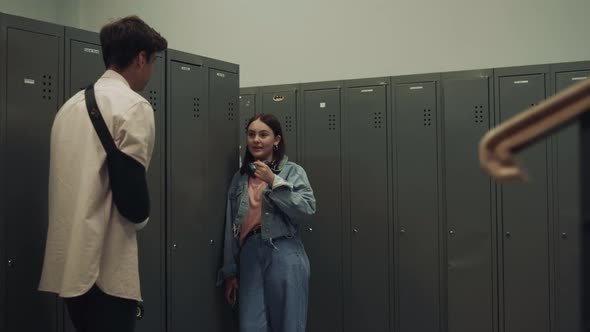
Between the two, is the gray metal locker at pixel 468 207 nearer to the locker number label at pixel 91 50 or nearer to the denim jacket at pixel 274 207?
the denim jacket at pixel 274 207

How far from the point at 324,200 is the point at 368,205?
0.98 feet

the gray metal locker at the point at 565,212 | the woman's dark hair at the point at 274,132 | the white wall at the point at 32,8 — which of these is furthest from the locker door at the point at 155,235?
the white wall at the point at 32,8

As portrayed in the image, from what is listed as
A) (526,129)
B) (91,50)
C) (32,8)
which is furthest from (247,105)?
(526,129)

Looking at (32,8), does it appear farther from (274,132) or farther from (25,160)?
(25,160)

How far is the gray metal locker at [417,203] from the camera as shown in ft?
11.5

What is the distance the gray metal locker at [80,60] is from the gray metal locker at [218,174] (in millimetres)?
694

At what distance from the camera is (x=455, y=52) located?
13.9 ft

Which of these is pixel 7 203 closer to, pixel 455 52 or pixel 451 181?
pixel 451 181

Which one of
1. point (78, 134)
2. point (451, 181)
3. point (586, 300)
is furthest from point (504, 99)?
point (586, 300)

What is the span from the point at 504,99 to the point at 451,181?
0.56 meters

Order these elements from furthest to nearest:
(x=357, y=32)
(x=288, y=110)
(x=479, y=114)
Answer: (x=357, y=32)
(x=288, y=110)
(x=479, y=114)

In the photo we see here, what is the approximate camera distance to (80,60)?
2.58m

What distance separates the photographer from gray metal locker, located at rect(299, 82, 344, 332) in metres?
3.76

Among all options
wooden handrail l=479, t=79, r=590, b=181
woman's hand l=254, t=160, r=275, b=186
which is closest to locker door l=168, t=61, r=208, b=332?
woman's hand l=254, t=160, r=275, b=186
